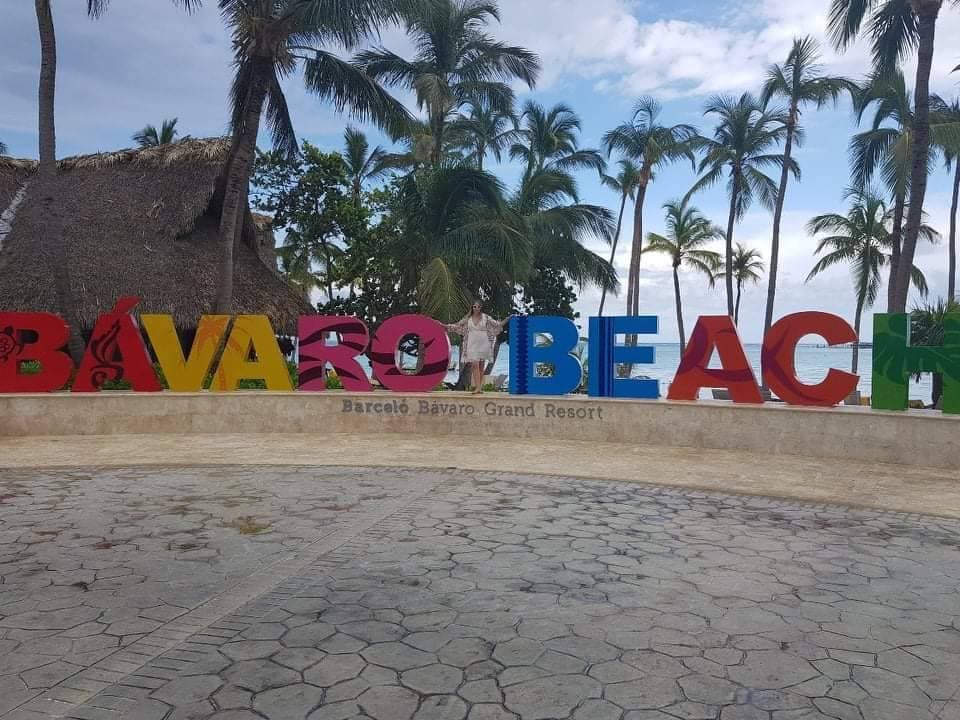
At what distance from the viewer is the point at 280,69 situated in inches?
663

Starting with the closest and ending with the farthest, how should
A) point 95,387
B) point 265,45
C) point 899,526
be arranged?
point 899,526 < point 95,387 < point 265,45

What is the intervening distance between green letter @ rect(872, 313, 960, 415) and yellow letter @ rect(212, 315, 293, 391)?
31.8 ft

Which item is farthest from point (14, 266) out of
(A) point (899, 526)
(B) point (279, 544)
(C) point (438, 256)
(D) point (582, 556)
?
(A) point (899, 526)

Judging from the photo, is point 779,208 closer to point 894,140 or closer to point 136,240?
point 894,140

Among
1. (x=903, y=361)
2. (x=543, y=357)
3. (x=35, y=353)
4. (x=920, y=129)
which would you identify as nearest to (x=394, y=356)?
(x=543, y=357)

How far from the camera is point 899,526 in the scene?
22.8ft

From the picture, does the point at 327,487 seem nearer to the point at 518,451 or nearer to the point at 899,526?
the point at 518,451

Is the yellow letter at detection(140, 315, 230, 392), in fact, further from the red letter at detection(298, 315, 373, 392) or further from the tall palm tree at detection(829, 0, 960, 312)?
the tall palm tree at detection(829, 0, 960, 312)

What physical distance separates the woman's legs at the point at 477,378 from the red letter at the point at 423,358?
58 centimetres

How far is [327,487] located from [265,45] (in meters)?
11.4

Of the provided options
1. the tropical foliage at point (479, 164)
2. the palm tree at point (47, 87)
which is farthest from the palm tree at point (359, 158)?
the palm tree at point (47, 87)

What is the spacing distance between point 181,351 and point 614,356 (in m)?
7.85

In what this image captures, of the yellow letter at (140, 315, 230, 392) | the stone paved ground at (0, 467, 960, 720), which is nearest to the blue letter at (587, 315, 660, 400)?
the stone paved ground at (0, 467, 960, 720)

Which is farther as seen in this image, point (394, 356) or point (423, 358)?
point (394, 356)
